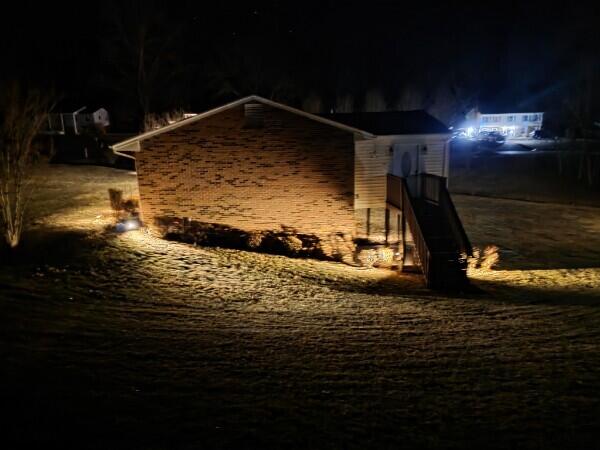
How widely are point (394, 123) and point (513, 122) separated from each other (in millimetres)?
58348

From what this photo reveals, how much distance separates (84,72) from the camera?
65000 mm

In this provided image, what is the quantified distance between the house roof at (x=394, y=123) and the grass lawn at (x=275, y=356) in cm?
986

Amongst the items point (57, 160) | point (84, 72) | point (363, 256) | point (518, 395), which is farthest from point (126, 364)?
point (84, 72)

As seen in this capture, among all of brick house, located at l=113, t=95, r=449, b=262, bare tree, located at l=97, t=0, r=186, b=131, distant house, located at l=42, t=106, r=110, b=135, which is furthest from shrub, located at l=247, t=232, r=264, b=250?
distant house, located at l=42, t=106, r=110, b=135

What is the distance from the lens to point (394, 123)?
22.4 metres

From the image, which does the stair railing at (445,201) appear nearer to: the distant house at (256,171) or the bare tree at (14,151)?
the distant house at (256,171)

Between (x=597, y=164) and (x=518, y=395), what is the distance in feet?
134

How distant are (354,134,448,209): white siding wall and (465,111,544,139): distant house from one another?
54.7 meters

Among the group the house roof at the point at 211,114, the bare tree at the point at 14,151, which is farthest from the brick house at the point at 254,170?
the bare tree at the point at 14,151

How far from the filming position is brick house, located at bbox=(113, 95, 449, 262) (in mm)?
17109

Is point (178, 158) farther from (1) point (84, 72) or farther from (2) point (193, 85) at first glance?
(1) point (84, 72)

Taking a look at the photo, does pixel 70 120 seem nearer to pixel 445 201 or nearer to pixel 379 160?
pixel 379 160

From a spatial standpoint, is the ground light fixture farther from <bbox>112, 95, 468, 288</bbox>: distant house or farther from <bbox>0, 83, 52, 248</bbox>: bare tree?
<bbox>0, 83, 52, 248</bbox>: bare tree

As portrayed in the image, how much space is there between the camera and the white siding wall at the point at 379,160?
20.9 meters
